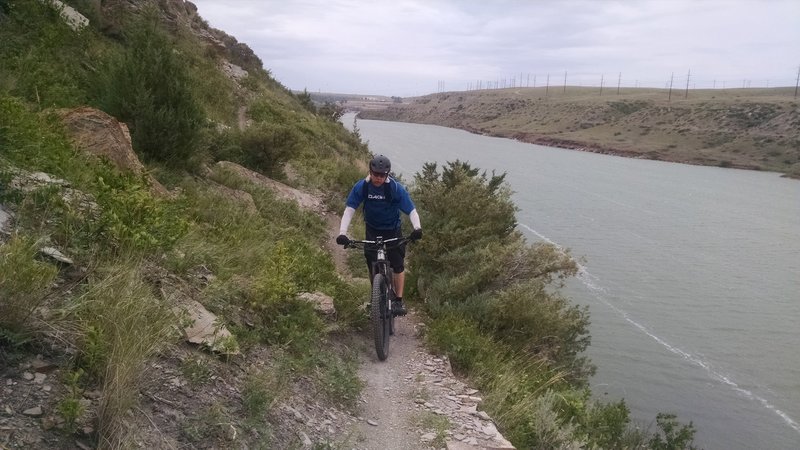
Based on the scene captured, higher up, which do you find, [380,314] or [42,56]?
[42,56]

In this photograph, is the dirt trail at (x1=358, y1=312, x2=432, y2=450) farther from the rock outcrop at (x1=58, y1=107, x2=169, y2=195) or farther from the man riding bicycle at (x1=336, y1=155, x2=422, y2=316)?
the rock outcrop at (x1=58, y1=107, x2=169, y2=195)

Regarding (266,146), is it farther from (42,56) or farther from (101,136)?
(101,136)

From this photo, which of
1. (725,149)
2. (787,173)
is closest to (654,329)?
(787,173)

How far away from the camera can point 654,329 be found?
15.8 meters

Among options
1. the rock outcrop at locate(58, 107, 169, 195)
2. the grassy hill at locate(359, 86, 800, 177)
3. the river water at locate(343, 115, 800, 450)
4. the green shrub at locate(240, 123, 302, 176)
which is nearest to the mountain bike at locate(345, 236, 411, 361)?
the rock outcrop at locate(58, 107, 169, 195)

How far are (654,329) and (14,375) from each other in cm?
1577

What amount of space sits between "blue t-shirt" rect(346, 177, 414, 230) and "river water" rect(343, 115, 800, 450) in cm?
732

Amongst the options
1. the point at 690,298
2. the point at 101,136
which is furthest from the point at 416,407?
the point at 690,298

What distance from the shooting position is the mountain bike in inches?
241

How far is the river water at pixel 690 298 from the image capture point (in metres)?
12.3

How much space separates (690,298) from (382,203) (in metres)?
15.3

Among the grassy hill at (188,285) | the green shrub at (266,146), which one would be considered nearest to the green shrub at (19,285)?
the grassy hill at (188,285)

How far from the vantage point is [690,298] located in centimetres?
1817

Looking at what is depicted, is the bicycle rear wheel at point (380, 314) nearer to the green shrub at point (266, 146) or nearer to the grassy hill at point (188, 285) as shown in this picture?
the grassy hill at point (188, 285)
